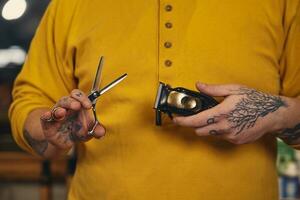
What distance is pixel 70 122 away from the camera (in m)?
0.88

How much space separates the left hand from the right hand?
0.52 feet

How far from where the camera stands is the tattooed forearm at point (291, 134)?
0.89 metres

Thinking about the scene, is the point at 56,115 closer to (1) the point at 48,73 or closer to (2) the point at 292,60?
(1) the point at 48,73

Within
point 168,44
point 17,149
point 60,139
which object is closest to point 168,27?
point 168,44

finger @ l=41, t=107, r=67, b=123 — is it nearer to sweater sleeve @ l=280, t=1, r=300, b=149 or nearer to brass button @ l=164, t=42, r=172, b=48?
brass button @ l=164, t=42, r=172, b=48

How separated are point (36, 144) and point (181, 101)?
37 centimetres

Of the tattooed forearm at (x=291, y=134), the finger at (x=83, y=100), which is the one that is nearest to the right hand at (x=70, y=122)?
the finger at (x=83, y=100)

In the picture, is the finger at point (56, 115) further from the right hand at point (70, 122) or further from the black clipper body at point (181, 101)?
the black clipper body at point (181, 101)

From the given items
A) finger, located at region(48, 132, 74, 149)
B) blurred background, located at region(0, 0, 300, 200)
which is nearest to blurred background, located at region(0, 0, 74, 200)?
blurred background, located at region(0, 0, 300, 200)

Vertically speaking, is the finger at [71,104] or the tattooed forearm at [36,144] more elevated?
the finger at [71,104]

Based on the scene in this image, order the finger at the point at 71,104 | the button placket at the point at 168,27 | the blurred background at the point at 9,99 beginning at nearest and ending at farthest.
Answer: the finger at the point at 71,104, the button placket at the point at 168,27, the blurred background at the point at 9,99

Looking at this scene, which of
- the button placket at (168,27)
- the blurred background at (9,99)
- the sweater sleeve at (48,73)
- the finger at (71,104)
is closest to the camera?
the finger at (71,104)

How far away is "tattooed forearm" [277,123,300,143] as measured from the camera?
0.89 meters

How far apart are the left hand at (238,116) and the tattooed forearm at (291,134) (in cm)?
3
